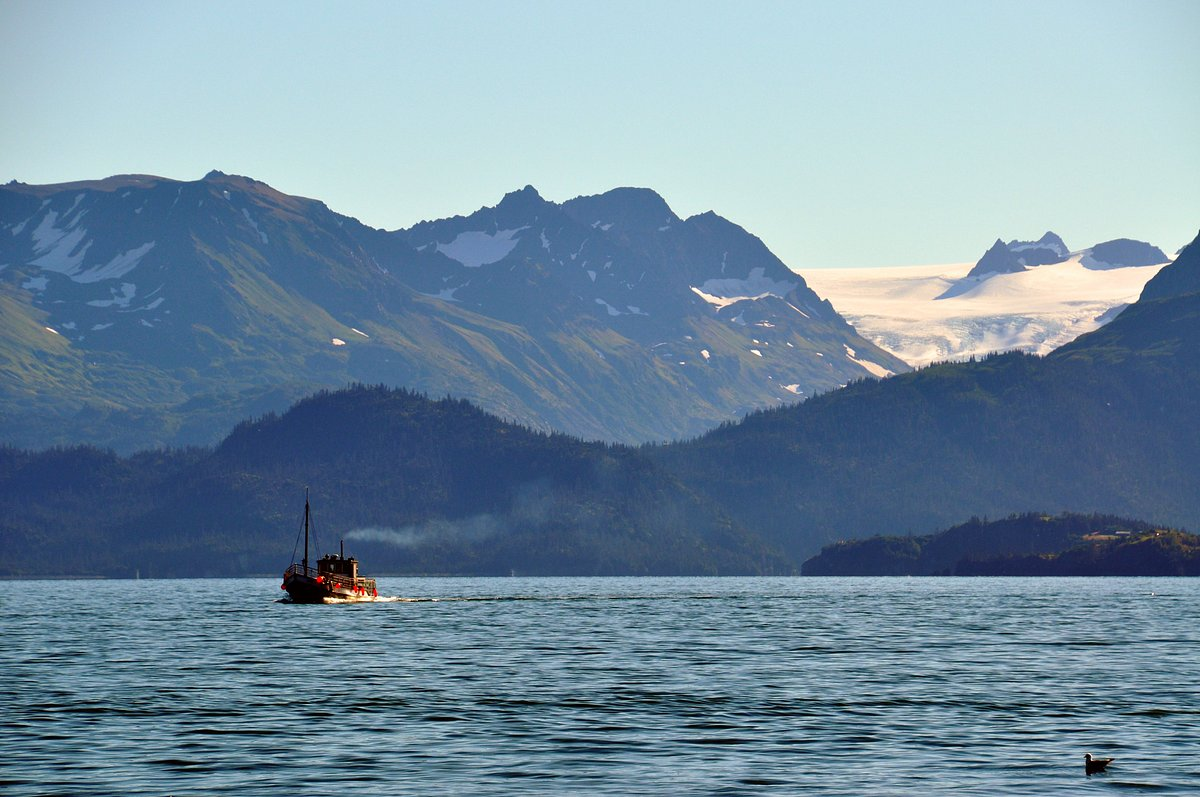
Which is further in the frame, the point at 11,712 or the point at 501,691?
the point at 501,691

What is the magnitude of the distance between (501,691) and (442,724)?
21560 millimetres

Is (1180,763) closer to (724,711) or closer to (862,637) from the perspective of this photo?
(724,711)

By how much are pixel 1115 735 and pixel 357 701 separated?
164ft

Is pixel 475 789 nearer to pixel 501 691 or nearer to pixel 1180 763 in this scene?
pixel 1180 763

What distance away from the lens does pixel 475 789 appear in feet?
265

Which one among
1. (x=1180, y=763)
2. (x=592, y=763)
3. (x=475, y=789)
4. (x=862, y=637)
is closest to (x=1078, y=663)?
(x=862, y=637)

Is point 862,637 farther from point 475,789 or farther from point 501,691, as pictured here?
point 475,789

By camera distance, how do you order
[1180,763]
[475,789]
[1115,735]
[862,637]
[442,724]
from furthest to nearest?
[862,637], [442,724], [1115,735], [1180,763], [475,789]

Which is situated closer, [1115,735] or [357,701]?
[1115,735]

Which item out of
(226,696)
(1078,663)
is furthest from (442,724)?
(1078,663)

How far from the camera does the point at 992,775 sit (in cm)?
8375

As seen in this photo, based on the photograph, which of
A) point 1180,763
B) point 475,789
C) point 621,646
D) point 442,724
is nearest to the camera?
point 475,789

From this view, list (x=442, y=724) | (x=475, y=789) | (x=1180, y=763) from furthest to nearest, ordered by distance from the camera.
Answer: (x=442, y=724) < (x=1180, y=763) < (x=475, y=789)

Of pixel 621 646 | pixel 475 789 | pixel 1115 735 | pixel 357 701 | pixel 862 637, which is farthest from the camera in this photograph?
pixel 862 637
